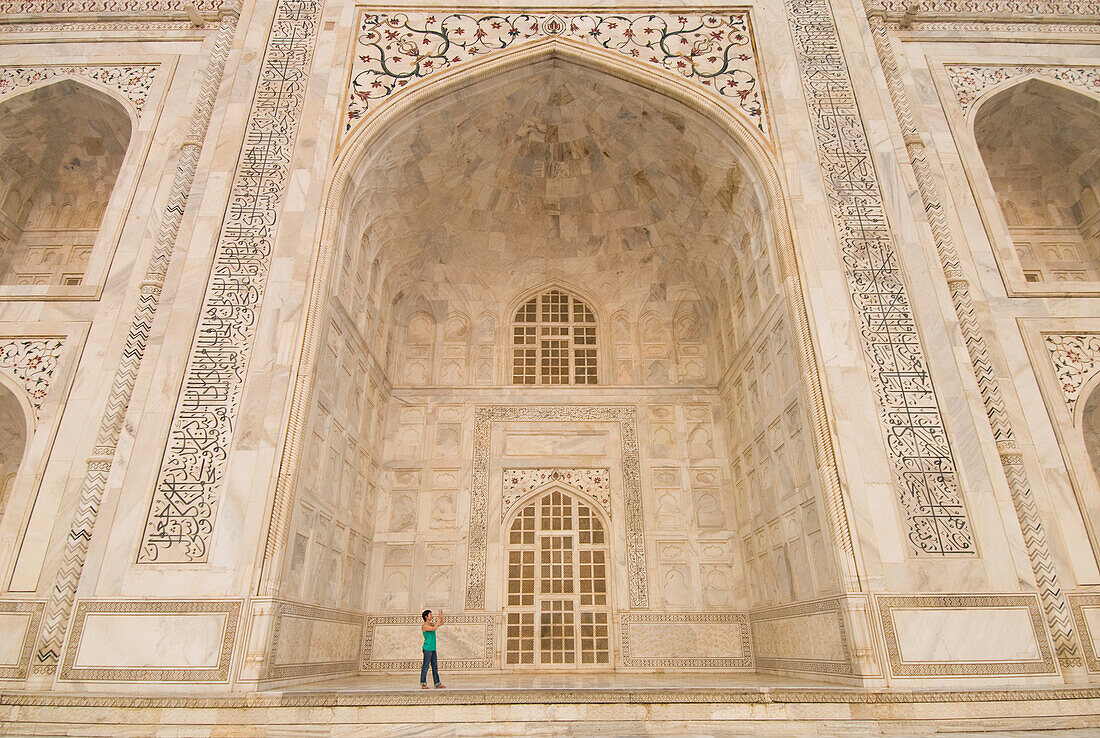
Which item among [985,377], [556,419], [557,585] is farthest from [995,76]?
[557,585]

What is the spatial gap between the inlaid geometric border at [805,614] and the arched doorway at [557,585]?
6.93 ft

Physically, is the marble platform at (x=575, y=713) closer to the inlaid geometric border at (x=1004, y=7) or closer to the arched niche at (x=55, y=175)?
the arched niche at (x=55, y=175)

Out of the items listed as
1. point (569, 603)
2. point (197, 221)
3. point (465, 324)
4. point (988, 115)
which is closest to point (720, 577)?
point (569, 603)

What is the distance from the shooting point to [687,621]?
379 inches

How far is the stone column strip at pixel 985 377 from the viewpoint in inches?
255

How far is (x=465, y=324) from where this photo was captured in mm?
11797

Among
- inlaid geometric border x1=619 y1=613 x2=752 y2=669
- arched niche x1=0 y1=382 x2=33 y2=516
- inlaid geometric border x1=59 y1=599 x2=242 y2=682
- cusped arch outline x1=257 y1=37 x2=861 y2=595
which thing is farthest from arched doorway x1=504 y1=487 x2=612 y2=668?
arched niche x1=0 y1=382 x2=33 y2=516

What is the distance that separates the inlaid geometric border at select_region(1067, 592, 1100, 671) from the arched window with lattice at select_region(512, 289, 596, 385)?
6809mm

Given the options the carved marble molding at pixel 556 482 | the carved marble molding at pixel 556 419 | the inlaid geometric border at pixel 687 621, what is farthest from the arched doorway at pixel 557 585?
the carved marble molding at pixel 556 419

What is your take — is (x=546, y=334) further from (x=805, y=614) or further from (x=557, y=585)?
(x=805, y=614)

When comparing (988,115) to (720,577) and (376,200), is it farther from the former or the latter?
(376,200)

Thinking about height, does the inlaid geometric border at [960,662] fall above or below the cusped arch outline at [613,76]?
below

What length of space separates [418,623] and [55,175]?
8844 mm

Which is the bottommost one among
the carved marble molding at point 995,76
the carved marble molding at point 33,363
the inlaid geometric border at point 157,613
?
the inlaid geometric border at point 157,613
